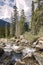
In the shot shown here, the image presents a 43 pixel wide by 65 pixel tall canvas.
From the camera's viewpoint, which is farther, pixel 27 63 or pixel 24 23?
pixel 24 23

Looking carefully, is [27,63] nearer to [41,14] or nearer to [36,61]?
[36,61]

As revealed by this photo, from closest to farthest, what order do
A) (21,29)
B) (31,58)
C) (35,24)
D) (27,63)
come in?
1. (27,63)
2. (31,58)
3. (35,24)
4. (21,29)

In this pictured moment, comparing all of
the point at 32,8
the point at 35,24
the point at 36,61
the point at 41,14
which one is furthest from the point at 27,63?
the point at 32,8

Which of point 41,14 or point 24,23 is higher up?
point 41,14

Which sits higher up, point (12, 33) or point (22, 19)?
point (22, 19)

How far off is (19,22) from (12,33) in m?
5.85

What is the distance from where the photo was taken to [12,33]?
85.1m

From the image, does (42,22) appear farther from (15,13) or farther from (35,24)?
(15,13)

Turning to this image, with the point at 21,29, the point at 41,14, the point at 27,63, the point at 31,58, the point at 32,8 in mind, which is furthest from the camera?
the point at 21,29

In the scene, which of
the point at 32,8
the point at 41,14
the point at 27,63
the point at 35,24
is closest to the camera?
the point at 27,63

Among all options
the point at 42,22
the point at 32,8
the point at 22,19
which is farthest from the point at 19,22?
the point at 42,22

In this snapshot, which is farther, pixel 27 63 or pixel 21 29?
pixel 21 29

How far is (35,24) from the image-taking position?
5803cm

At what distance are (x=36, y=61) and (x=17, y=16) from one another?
6878 centimetres
